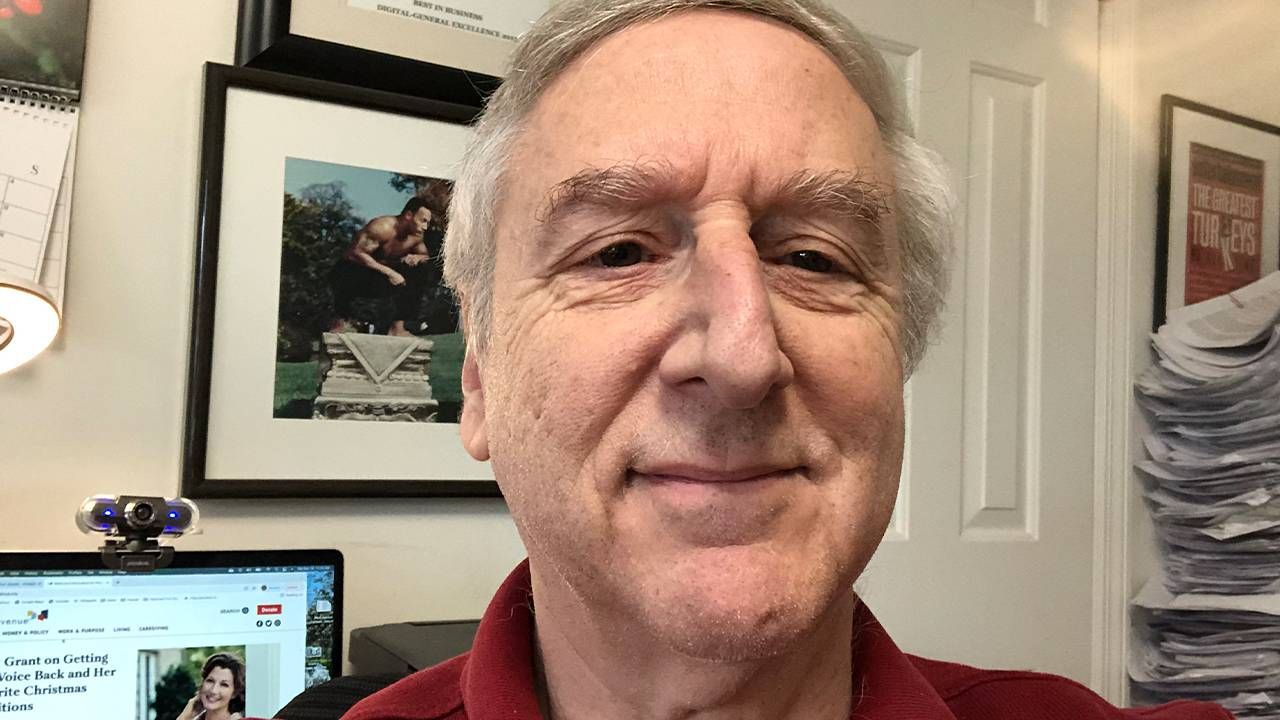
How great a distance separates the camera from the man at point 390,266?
1.38 meters

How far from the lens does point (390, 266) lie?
1.42 metres

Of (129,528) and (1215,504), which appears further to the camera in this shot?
(1215,504)

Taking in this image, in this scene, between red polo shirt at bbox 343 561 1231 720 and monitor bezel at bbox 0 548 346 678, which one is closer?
red polo shirt at bbox 343 561 1231 720

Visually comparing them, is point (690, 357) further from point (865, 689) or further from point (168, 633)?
point (168, 633)

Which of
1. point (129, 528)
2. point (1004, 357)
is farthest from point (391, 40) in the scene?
point (1004, 357)

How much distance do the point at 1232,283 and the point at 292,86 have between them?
1.91 metres

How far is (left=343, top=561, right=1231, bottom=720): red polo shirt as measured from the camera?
2.54 feet

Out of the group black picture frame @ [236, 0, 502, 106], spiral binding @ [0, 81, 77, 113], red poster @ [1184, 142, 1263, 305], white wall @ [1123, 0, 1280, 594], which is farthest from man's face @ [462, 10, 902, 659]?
red poster @ [1184, 142, 1263, 305]

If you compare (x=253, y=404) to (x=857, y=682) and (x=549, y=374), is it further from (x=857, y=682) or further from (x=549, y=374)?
(x=857, y=682)

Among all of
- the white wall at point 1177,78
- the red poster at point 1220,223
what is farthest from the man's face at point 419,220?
the red poster at point 1220,223

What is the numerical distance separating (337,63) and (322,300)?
0.33m

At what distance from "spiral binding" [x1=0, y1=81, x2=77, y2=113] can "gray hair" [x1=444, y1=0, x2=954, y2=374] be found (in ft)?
2.16

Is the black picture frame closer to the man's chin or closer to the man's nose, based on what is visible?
the man's nose

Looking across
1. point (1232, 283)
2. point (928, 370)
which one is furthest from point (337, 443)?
point (1232, 283)
